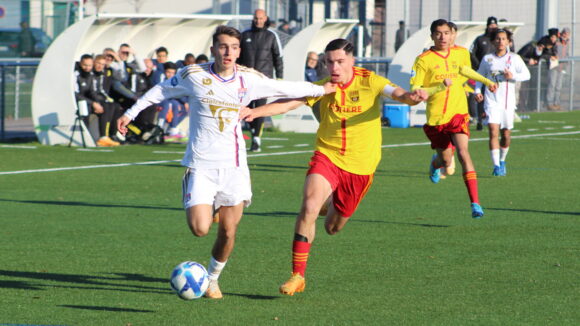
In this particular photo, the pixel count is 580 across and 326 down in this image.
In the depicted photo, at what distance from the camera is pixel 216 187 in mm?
7453

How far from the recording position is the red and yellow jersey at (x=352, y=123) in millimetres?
8148

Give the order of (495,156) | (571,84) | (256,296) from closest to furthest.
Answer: (256,296) → (495,156) → (571,84)

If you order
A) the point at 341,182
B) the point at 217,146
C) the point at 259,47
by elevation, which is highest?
the point at 259,47

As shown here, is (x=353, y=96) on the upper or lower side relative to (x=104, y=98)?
upper

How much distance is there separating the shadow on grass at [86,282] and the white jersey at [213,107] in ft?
3.20

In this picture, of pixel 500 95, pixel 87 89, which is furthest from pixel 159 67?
pixel 500 95

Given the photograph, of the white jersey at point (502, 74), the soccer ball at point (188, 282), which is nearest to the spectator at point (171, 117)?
the white jersey at point (502, 74)

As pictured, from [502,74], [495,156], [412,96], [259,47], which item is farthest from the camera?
[259,47]

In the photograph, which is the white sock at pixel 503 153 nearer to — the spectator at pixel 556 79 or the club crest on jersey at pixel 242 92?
the club crest on jersey at pixel 242 92

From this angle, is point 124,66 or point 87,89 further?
point 124,66

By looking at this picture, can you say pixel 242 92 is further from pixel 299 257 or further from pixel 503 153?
pixel 503 153

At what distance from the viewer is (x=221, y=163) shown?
293 inches

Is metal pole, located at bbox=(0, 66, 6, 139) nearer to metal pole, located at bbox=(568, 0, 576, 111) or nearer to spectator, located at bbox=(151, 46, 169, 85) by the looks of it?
spectator, located at bbox=(151, 46, 169, 85)

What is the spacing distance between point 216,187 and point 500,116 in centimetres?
885
